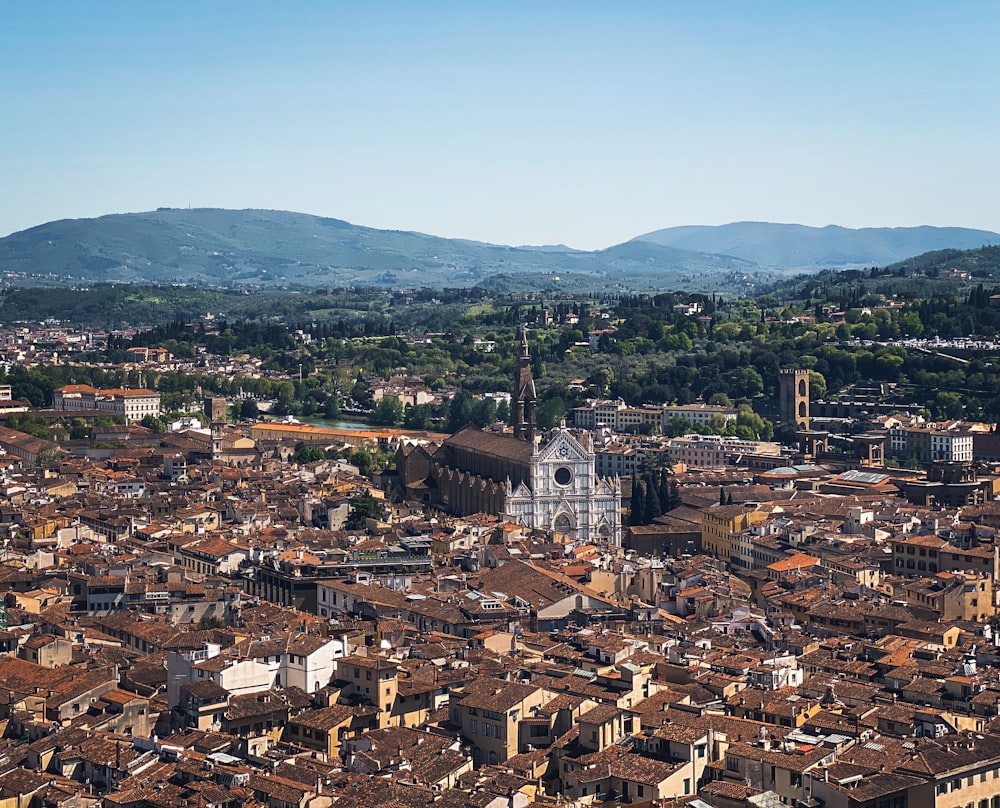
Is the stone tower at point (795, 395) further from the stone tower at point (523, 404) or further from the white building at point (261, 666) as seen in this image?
the white building at point (261, 666)

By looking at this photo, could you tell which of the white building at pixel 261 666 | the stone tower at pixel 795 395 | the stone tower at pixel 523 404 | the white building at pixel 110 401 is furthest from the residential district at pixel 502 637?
the white building at pixel 110 401

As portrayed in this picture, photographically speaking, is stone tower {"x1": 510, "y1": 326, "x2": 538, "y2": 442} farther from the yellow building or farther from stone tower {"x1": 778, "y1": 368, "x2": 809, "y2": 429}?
stone tower {"x1": 778, "y1": 368, "x2": 809, "y2": 429}

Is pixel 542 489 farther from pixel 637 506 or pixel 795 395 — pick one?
pixel 795 395

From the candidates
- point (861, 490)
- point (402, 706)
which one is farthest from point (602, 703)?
point (861, 490)

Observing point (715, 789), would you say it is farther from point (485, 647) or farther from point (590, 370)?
point (590, 370)

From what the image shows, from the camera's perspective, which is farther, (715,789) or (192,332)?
(192,332)

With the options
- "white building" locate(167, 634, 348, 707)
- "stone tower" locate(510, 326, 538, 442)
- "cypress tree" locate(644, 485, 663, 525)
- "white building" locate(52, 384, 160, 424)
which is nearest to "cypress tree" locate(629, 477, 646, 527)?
"cypress tree" locate(644, 485, 663, 525)

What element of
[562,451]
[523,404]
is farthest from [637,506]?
[523,404]
